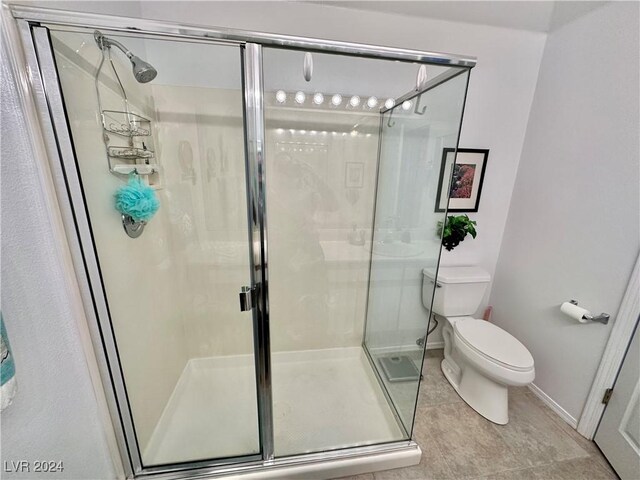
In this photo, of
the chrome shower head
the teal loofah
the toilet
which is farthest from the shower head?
the toilet

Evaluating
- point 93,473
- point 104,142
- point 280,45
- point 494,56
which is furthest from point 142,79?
point 494,56

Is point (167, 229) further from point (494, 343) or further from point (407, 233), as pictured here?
point (494, 343)

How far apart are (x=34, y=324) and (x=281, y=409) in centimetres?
130

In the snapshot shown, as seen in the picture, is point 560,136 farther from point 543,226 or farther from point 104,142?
point 104,142

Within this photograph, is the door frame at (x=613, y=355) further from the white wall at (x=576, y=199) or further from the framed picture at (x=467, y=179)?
the framed picture at (x=467, y=179)

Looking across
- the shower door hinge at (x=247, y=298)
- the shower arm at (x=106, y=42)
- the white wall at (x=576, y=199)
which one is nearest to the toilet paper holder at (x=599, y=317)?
the white wall at (x=576, y=199)

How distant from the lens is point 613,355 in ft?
4.38

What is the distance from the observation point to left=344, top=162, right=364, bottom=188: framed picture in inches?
66.7

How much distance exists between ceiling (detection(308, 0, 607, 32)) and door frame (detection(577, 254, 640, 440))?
1462mm

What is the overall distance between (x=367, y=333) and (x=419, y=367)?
21.8 inches

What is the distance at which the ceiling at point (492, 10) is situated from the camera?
4.74 feet

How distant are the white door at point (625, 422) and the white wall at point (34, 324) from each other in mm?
2359

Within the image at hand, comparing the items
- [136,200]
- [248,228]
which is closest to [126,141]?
[136,200]

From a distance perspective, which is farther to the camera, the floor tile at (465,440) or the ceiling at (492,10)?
the ceiling at (492,10)
